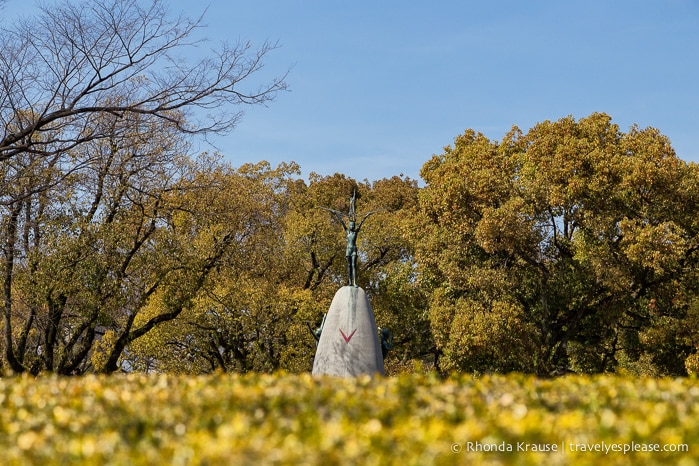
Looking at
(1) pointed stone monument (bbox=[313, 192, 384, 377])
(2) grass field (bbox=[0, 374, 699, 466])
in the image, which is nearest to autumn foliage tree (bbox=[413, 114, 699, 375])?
(1) pointed stone monument (bbox=[313, 192, 384, 377])

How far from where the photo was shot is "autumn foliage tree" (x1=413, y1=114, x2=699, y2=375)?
59.6 ft

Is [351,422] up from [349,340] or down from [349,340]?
down

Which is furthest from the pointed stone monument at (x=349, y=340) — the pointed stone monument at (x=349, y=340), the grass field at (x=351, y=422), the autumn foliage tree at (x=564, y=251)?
the autumn foliage tree at (x=564, y=251)

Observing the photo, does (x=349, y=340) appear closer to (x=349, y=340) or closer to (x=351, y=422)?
(x=349, y=340)

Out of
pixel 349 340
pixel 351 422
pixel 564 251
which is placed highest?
pixel 564 251

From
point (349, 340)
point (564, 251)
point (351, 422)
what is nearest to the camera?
point (351, 422)

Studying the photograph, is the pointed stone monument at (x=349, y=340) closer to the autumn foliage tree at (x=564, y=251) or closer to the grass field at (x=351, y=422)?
the grass field at (x=351, y=422)

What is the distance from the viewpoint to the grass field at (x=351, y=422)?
385cm

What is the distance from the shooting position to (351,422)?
456 cm

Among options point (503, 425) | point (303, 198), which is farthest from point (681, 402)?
point (303, 198)

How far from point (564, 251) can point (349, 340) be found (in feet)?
32.6

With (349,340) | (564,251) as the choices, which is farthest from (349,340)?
(564,251)

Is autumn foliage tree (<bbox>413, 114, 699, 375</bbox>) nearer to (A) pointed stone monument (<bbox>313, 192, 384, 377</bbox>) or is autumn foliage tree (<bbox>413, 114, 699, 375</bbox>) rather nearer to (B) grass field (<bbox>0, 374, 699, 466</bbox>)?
(A) pointed stone monument (<bbox>313, 192, 384, 377</bbox>)

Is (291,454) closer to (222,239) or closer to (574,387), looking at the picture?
(574,387)
